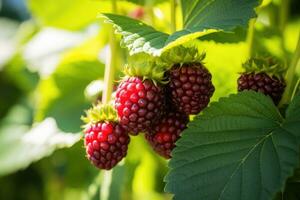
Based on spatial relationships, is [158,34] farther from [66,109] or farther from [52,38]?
[52,38]

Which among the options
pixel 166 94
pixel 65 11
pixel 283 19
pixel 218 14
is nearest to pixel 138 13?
pixel 65 11

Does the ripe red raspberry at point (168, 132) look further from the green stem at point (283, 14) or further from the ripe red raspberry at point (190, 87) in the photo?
→ the green stem at point (283, 14)

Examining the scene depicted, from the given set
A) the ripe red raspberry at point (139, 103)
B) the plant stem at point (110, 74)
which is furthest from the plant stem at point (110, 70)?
the ripe red raspberry at point (139, 103)

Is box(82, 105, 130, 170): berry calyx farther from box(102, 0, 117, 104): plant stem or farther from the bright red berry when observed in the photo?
the bright red berry

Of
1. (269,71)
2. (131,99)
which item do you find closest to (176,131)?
(131,99)

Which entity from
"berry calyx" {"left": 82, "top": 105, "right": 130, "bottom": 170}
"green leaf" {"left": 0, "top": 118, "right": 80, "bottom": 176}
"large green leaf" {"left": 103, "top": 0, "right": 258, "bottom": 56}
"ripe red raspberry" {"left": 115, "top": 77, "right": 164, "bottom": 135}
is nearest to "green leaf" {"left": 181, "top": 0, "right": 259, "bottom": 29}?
"large green leaf" {"left": 103, "top": 0, "right": 258, "bottom": 56}
